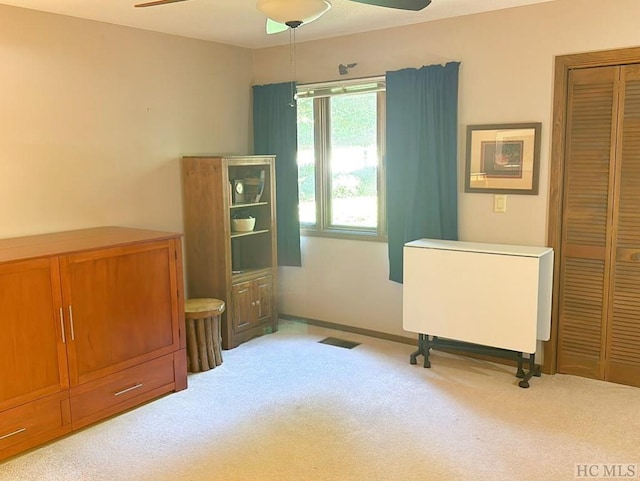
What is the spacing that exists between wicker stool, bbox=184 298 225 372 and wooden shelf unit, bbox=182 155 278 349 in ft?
1.19

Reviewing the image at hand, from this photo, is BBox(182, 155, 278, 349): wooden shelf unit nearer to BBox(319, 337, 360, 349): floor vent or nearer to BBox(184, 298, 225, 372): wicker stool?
BBox(184, 298, 225, 372): wicker stool

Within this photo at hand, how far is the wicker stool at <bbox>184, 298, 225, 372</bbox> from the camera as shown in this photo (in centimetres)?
390

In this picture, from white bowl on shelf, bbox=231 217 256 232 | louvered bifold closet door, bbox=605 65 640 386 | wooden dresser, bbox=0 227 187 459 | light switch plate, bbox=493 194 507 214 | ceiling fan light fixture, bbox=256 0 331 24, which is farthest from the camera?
white bowl on shelf, bbox=231 217 256 232

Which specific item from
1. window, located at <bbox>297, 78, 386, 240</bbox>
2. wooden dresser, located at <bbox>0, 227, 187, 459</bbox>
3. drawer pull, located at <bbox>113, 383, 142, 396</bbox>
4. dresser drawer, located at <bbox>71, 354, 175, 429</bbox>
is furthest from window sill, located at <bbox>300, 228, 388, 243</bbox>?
drawer pull, located at <bbox>113, 383, 142, 396</bbox>

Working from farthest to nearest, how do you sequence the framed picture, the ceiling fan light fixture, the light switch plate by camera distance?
the light switch plate < the framed picture < the ceiling fan light fixture

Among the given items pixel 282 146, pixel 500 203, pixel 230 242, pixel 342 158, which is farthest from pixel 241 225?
pixel 500 203

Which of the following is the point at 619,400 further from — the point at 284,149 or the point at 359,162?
the point at 284,149

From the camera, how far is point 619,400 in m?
3.40

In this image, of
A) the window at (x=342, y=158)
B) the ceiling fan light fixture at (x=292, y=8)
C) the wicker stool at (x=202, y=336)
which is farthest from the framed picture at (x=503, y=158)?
the wicker stool at (x=202, y=336)

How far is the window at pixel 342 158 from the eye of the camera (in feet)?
14.7

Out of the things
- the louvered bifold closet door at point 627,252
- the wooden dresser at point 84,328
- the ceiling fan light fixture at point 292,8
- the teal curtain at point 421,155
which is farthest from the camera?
the teal curtain at point 421,155

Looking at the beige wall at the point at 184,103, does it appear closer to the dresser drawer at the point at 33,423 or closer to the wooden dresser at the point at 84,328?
the wooden dresser at the point at 84,328

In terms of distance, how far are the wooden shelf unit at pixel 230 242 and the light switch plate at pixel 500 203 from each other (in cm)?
176

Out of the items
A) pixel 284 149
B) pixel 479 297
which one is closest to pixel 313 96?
pixel 284 149
